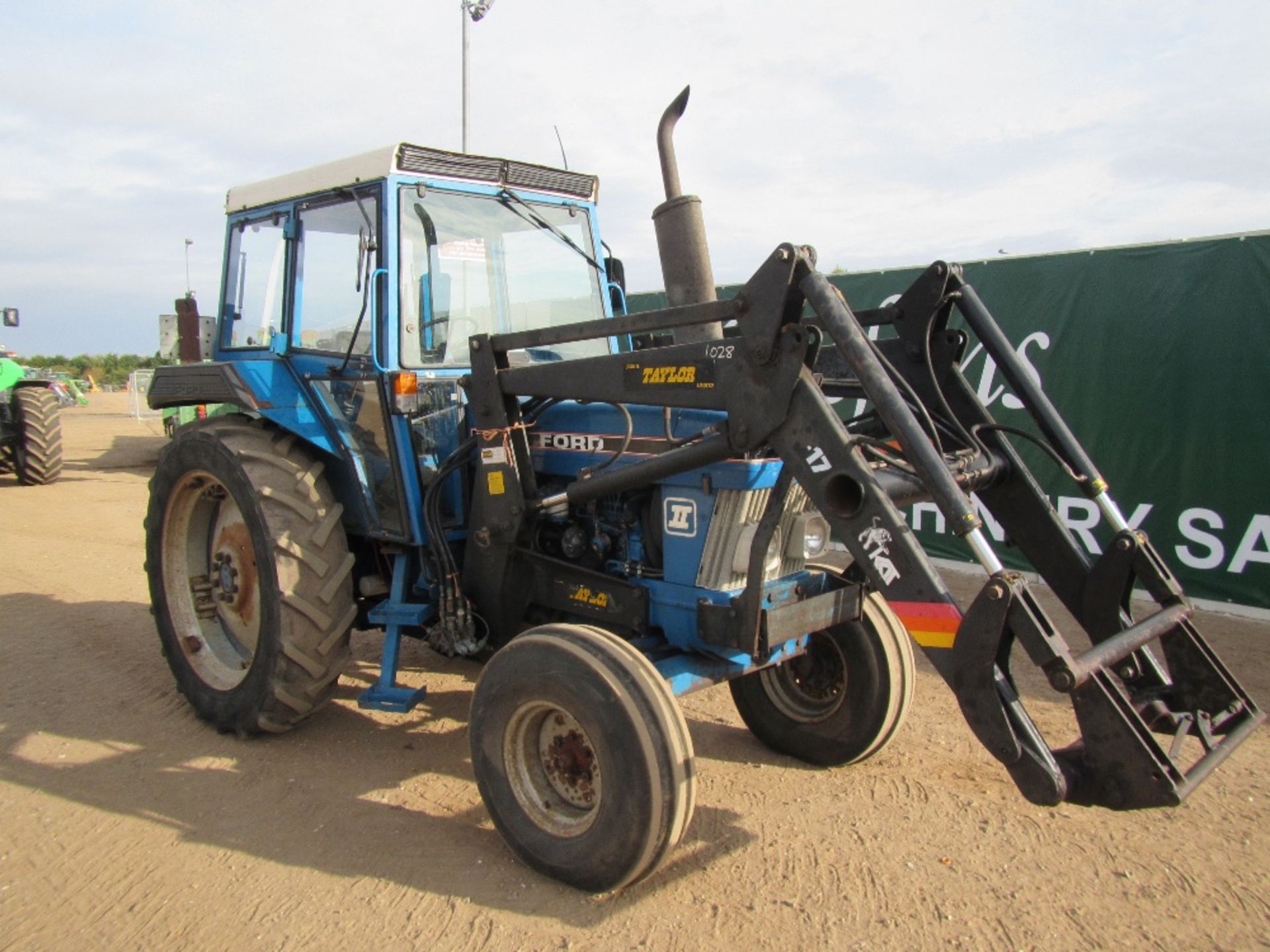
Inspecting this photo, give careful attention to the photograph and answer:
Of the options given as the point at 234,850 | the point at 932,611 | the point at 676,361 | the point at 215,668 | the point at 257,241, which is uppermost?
the point at 257,241

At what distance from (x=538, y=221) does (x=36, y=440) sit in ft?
35.1

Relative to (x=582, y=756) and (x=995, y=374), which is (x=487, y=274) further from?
(x=995, y=374)

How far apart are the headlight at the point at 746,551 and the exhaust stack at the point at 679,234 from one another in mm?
786

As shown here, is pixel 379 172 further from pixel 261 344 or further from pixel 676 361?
pixel 676 361

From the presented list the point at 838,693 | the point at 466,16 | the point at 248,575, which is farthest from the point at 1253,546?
the point at 466,16

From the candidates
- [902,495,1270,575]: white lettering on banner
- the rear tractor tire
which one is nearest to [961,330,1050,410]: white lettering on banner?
[902,495,1270,575]: white lettering on banner

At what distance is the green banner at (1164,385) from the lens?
5.90 metres

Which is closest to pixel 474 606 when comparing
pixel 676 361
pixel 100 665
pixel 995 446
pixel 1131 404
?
Answer: pixel 676 361

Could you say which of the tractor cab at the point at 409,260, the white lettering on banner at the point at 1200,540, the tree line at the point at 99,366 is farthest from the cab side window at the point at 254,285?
the tree line at the point at 99,366

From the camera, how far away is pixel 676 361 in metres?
3.11

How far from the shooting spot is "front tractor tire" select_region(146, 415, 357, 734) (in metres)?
3.82

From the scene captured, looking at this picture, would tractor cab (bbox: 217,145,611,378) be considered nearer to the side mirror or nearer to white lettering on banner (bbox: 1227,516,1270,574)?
the side mirror

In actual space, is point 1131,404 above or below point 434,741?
above

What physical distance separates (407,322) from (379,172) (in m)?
0.66
